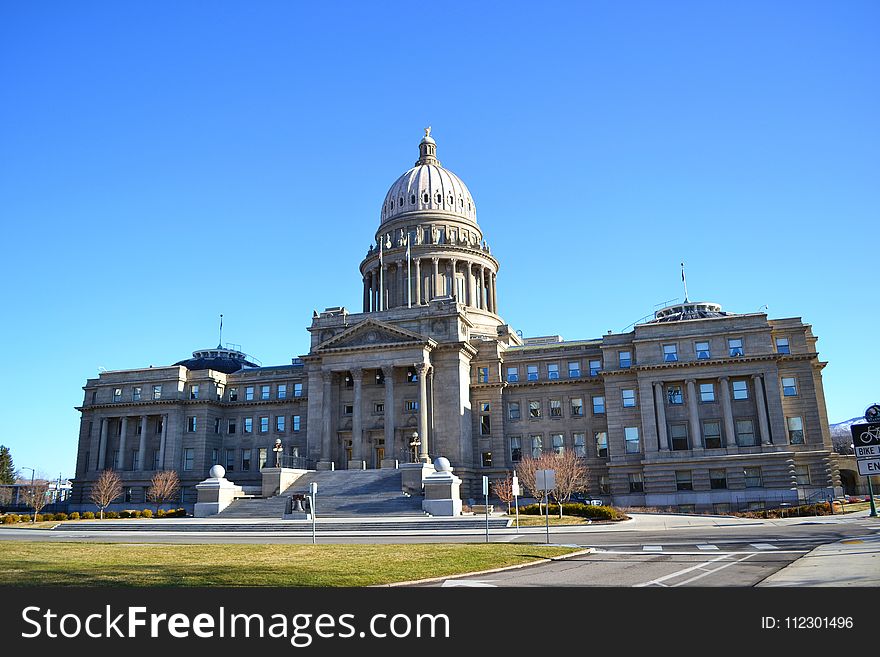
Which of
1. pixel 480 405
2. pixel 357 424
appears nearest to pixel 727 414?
pixel 480 405

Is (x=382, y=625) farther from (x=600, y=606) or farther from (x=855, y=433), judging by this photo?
(x=855, y=433)

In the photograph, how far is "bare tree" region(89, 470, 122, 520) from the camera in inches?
2785

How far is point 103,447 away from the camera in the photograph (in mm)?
86250

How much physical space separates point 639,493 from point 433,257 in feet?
127

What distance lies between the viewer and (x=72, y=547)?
94.2 ft

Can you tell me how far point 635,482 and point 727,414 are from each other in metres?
10.5

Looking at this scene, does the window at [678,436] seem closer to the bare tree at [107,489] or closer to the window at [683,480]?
the window at [683,480]

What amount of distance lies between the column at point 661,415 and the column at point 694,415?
7.64 ft

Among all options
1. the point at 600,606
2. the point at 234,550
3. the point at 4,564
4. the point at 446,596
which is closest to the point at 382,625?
the point at 446,596

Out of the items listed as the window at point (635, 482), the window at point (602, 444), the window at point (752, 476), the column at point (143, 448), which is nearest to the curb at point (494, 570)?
the window at point (752, 476)

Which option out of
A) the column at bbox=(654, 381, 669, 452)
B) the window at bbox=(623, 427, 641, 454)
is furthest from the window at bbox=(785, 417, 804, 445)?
the window at bbox=(623, 427, 641, 454)

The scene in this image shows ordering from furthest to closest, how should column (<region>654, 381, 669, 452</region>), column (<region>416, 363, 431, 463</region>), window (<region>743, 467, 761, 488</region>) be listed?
column (<region>416, 363, 431, 463</region>)
column (<region>654, 381, 669, 452</region>)
window (<region>743, 467, 761, 488</region>)

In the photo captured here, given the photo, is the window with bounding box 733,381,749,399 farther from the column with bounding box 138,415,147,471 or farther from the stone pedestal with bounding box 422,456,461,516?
the column with bounding box 138,415,147,471

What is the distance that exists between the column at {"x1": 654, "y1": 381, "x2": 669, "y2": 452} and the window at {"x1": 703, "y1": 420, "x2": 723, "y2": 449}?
11.8ft
